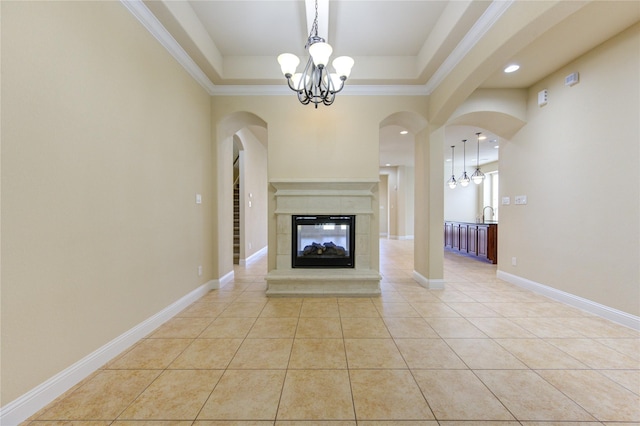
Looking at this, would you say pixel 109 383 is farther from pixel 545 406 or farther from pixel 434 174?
pixel 434 174

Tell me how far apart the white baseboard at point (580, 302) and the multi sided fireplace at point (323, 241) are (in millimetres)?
2597

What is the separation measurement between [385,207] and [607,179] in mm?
9471

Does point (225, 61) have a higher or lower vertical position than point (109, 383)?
higher

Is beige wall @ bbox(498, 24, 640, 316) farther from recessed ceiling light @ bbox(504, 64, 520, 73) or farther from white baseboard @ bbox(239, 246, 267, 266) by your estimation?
white baseboard @ bbox(239, 246, 267, 266)

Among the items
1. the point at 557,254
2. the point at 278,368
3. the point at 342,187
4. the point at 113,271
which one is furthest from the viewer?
the point at 342,187

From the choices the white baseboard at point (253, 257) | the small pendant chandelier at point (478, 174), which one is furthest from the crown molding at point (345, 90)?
the small pendant chandelier at point (478, 174)

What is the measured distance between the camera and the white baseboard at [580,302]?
250 centimetres

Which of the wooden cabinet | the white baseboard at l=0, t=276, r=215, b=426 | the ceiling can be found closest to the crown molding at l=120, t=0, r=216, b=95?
the ceiling

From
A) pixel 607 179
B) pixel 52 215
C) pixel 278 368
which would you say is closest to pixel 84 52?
pixel 52 215

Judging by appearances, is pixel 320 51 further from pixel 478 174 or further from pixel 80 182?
pixel 478 174

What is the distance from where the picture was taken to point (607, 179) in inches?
107

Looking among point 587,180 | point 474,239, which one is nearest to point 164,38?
point 587,180

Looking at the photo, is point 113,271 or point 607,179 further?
point 607,179

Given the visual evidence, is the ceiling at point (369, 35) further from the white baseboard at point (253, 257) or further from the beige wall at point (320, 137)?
the white baseboard at point (253, 257)
